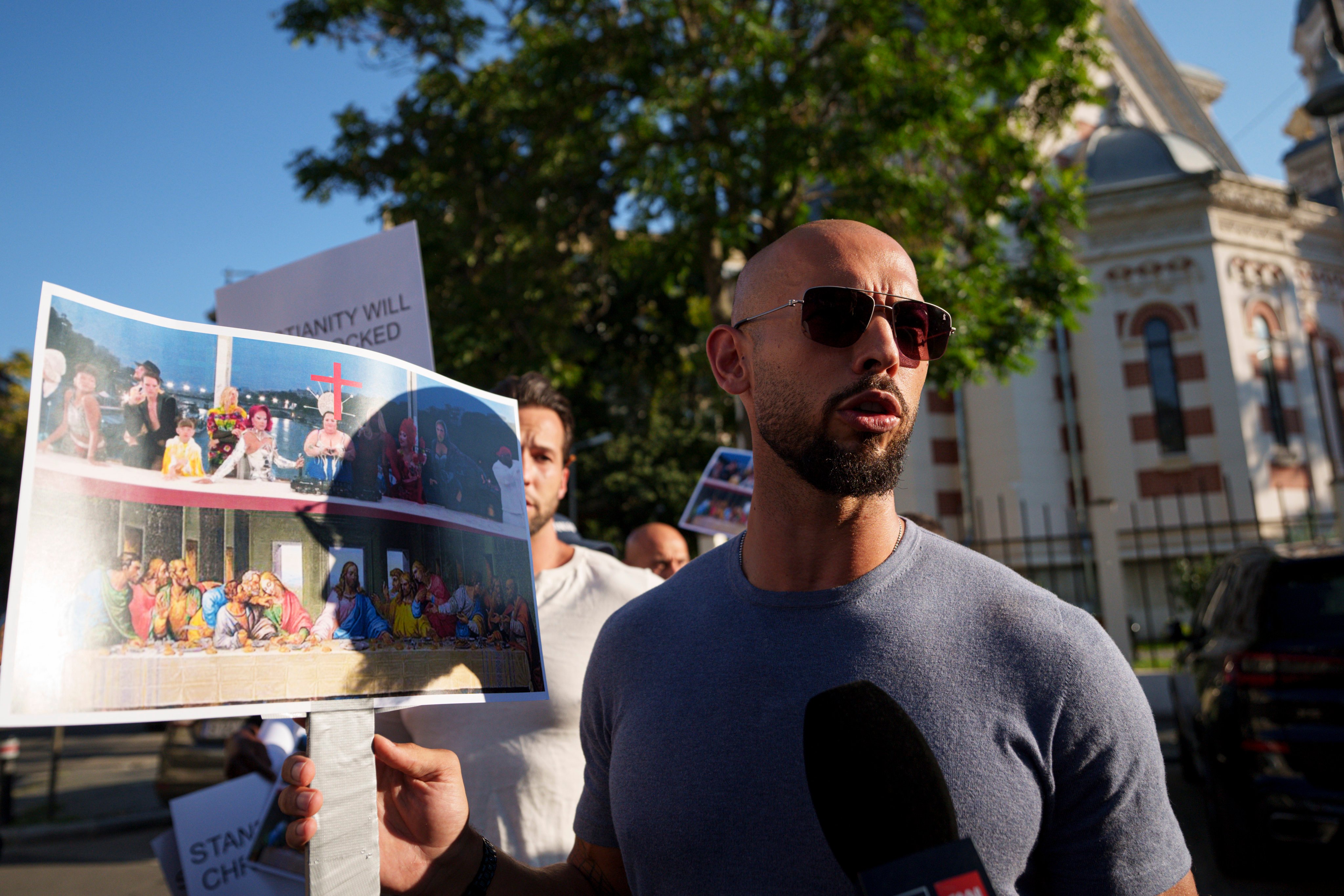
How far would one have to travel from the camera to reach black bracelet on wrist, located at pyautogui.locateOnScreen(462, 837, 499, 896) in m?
1.73

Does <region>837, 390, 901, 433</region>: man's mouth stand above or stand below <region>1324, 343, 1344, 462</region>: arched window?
below

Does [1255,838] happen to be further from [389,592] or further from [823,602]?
[389,592]

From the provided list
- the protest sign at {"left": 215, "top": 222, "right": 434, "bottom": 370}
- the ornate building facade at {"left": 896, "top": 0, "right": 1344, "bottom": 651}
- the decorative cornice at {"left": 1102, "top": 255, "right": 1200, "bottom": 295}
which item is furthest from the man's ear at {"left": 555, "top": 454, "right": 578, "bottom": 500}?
the decorative cornice at {"left": 1102, "top": 255, "right": 1200, "bottom": 295}

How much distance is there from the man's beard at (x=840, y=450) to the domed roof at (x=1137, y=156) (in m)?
25.8

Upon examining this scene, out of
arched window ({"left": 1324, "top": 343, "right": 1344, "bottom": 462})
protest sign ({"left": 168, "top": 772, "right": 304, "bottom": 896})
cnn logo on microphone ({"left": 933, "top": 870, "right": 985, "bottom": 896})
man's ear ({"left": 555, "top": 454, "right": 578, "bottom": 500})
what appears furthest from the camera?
arched window ({"left": 1324, "top": 343, "right": 1344, "bottom": 462})

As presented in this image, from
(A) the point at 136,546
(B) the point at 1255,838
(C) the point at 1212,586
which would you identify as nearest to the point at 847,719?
(A) the point at 136,546

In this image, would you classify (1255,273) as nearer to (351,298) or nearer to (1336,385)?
(1336,385)

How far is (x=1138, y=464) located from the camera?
23.5 metres

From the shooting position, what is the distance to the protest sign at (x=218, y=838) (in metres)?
3.38

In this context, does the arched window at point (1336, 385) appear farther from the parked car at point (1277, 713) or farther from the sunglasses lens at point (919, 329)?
the sunglasses lens at point (919, 329)

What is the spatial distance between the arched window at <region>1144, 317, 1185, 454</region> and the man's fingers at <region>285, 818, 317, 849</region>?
25.4 m

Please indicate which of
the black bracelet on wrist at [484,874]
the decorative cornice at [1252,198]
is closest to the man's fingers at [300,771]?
the black bracelet on wrist at [484,874]

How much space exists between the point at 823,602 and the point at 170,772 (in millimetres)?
A: 10522

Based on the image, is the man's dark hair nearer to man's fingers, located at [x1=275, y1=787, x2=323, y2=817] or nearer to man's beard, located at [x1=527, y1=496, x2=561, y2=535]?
man's beard, located at [x1=527, y1=496, x2=561, y2=535]
